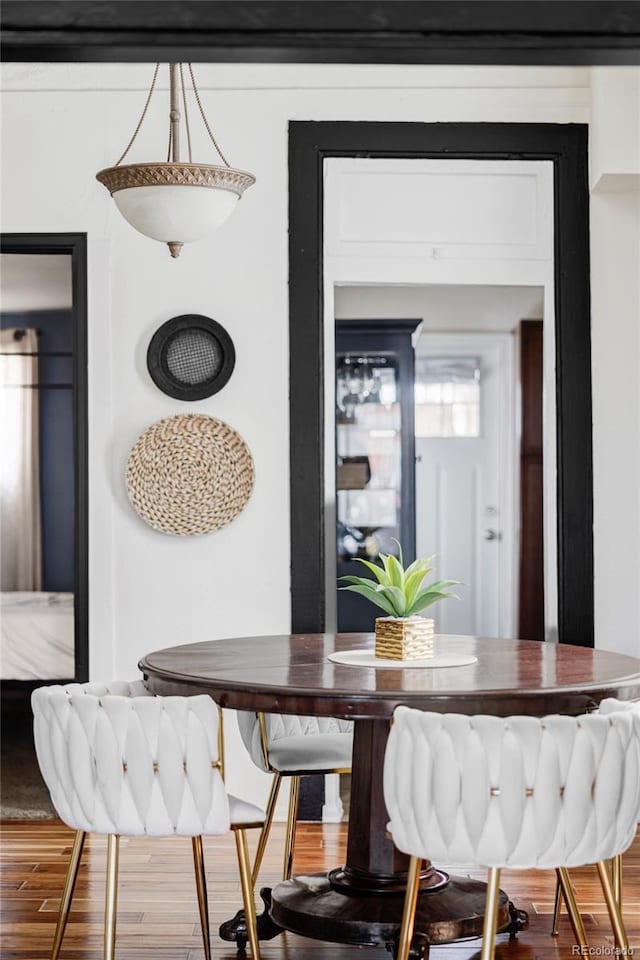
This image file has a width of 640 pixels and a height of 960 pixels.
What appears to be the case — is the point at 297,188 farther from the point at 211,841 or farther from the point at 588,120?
the point at 211,841

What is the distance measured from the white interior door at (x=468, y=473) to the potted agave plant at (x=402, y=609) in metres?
4.24

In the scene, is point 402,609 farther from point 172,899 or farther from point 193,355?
point 193,355

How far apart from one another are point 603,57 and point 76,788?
5.83 ft

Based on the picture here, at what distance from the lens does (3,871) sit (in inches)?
147

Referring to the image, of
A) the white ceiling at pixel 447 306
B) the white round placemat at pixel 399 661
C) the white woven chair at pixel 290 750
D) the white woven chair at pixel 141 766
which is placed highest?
the white ceiling at pixel 447 306

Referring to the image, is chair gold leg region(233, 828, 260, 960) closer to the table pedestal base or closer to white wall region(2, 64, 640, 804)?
the table pedestal base

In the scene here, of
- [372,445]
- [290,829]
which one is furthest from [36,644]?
[290,829]

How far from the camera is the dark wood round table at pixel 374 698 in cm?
247

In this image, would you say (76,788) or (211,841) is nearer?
(76,788)

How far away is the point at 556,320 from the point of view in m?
4.48

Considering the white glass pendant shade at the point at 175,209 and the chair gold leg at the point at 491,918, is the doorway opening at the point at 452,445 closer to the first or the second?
the white glass pendant shade at the point at 175,209

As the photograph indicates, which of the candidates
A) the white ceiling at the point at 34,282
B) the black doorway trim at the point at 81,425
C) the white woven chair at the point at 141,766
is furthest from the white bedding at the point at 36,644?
the white woven chair at the point at 141,766

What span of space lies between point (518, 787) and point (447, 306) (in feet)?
17.1

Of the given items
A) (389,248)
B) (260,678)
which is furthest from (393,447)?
(260,678)
